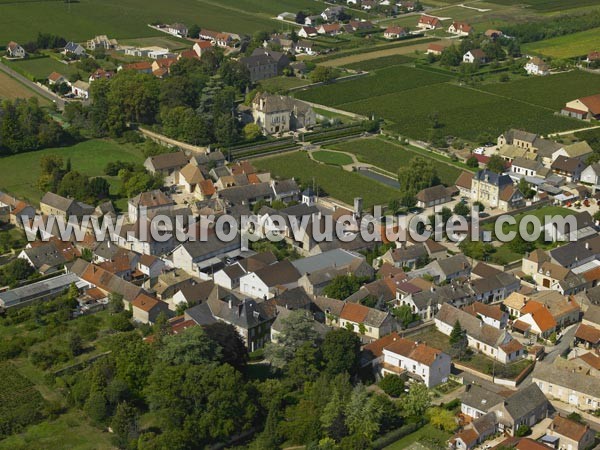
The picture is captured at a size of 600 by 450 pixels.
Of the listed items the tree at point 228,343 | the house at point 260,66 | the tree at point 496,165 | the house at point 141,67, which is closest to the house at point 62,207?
the tree at point 228,343

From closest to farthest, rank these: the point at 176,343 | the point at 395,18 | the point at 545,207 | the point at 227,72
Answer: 1. the point at 176,343
2. the point at 545,207
3. the point at 227,72
4. the point at 395,18

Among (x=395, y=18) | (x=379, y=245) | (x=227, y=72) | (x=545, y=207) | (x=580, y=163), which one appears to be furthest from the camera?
(x=395, y=18)

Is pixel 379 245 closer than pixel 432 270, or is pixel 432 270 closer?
pixel 432 270

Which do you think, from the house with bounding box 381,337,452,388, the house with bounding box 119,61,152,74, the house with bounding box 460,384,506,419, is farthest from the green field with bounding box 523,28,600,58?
the house with bounding box 460,384,506,419

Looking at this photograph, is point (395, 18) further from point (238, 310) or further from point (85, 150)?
point (238, 310)

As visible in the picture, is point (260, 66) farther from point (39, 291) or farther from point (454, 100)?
point (39, 291)

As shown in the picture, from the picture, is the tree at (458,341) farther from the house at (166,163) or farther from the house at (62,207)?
the house at (166,163)

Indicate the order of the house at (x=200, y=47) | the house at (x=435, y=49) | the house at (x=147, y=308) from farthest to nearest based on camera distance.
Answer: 1. the house at (x=435, y=49)
2. the house at (x=200, y=47)
3. the house at (x=147, y=308)

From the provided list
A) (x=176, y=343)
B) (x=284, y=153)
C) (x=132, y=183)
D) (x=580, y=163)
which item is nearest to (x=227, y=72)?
(x=284, y=153)
